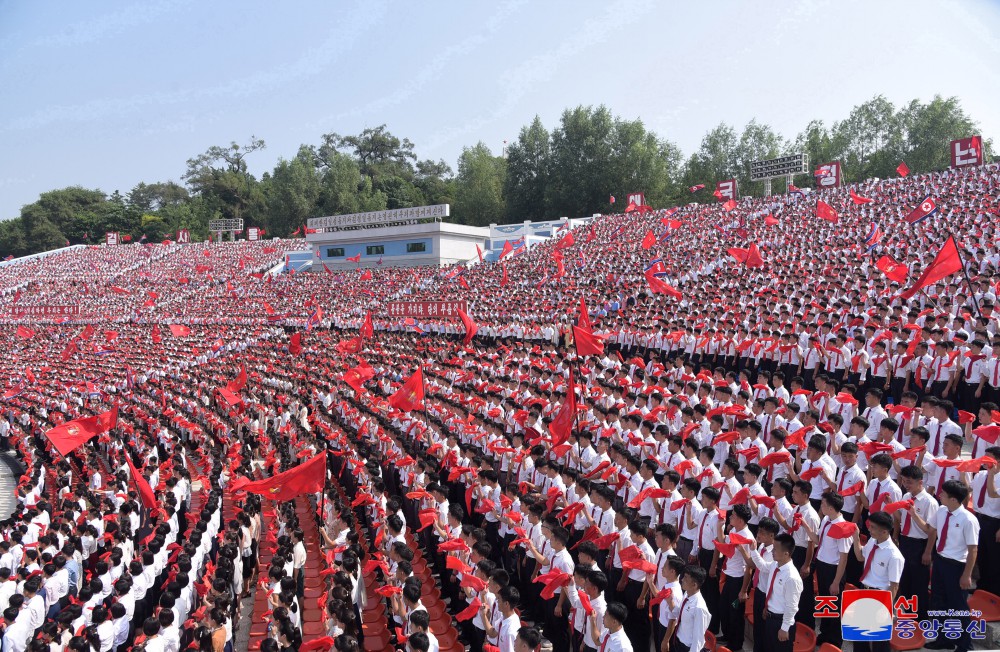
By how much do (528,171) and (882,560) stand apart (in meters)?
51.6

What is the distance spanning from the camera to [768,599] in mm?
4660

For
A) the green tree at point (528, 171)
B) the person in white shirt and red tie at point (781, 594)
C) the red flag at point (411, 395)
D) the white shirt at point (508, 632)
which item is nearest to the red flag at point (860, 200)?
the red flag at point (411, 395)

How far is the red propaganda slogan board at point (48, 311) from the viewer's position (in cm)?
3834

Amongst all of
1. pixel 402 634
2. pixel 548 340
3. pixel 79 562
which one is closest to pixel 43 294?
pixel 548 340

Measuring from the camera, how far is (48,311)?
38.9m

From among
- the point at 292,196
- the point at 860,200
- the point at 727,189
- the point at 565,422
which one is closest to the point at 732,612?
the point at 565,422

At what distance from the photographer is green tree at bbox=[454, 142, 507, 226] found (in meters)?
55.9

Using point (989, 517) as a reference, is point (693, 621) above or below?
below

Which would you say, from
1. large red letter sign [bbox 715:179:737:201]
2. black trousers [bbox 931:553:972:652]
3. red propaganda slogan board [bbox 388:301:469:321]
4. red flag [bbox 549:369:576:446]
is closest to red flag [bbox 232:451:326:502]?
red flag [bbox 549:369:576:446]

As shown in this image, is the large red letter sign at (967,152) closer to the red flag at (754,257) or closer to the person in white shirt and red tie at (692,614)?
the red flag at (754,257)

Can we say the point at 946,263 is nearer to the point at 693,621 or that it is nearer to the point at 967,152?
the point at 693,621

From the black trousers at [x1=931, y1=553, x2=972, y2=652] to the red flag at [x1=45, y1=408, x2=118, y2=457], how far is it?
12.1m

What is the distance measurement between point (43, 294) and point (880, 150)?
55859 mm

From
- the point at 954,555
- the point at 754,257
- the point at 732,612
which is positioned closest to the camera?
the point at 954,555
